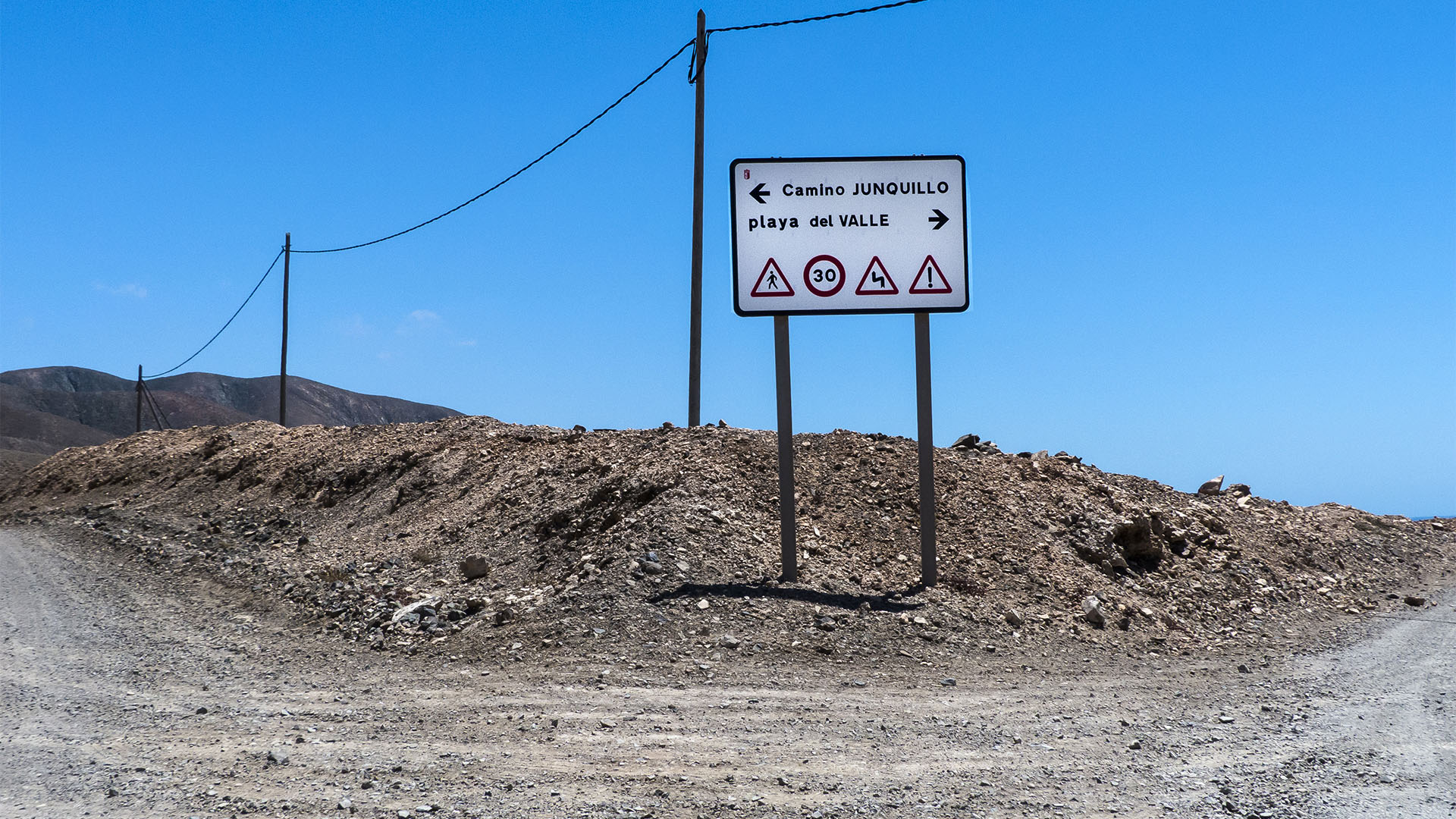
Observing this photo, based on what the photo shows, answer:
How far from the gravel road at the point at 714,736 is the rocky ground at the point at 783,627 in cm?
3

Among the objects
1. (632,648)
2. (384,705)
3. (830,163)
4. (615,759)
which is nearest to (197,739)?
(384,705)

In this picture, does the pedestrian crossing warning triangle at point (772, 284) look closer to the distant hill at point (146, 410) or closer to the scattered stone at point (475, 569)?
the scattered stone at point (475, 569)

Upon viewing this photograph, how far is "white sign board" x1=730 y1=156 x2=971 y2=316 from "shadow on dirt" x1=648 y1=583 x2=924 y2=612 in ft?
9.12

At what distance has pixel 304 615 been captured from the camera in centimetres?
1073

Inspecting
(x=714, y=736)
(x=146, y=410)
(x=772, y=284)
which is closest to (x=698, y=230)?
(x=772, y=284)

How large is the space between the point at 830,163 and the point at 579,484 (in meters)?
5.23

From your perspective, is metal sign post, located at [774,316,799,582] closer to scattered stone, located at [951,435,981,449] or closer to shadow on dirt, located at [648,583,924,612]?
shadow on dirt, located at [648,583,924,612]

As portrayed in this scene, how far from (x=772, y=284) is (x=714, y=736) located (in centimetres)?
531

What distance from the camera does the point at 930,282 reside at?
1032cm

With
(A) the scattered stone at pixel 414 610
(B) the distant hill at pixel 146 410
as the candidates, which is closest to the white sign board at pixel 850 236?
(A) the scattered stone at pixel 414 610

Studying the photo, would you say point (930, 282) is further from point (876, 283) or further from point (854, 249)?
point (854, 249)

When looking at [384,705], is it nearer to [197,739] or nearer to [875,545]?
[197,739]

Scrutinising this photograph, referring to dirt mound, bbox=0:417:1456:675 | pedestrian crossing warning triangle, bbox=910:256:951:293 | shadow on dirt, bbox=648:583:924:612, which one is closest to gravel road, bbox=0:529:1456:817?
dirt mound, bbox=0:417:1456:675

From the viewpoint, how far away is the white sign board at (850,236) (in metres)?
10.3
